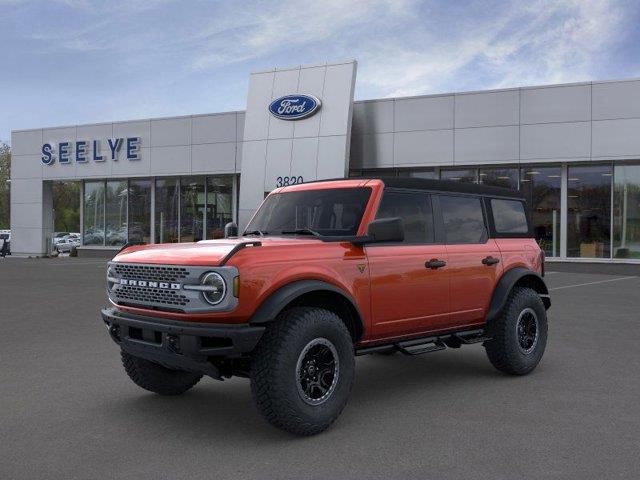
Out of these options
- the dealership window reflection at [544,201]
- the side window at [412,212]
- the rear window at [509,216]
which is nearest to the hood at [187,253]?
the side window at [412,212]

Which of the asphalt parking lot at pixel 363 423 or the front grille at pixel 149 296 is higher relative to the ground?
the front grille at pixel 149 296

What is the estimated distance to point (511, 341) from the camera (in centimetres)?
640

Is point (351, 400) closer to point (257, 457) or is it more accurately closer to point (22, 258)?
point (257, 457)

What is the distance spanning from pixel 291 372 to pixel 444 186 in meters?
2.64

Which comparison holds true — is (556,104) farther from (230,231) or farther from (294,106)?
(230,231)

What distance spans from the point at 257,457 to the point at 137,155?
25.3 metres

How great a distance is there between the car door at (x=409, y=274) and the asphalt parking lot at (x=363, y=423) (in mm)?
706

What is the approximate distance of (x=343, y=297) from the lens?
500 cm

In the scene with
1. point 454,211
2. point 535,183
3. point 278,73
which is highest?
point 278,73

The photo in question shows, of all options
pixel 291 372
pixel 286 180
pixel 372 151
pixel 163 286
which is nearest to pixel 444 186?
pixel 291 372

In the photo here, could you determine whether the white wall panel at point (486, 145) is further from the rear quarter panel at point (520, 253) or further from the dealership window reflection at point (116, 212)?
the dealership window reflection at point (116, 212)

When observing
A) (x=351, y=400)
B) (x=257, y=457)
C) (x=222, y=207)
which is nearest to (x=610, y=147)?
(x=222, y=207)

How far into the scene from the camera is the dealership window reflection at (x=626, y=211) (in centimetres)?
2111

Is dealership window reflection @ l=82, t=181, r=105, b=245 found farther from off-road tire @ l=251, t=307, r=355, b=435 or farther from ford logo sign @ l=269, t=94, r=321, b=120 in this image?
off-road tire @ l=251, t=307, r=355, b=435
